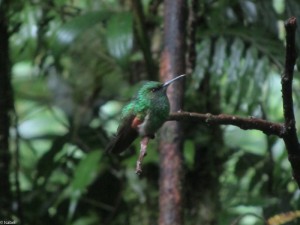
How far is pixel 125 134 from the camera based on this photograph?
0.60 metres

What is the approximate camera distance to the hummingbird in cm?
58

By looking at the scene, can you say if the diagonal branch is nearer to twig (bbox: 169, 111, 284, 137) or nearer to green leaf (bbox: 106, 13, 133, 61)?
twig (bbox: 169, 111, 284, 137)

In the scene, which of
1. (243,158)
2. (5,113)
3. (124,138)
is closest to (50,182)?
(5,113)

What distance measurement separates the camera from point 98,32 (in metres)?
1.75

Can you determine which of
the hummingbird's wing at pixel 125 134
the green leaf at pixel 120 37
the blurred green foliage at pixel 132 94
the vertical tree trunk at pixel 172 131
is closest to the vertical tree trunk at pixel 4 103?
the blurred green foliage at pixel 132 94

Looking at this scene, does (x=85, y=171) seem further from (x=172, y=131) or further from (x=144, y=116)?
(x=144, y=116)

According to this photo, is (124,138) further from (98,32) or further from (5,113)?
(98,32)

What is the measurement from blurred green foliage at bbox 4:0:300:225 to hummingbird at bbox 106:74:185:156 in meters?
0.72

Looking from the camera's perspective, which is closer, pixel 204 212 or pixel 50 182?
pixel 204 212

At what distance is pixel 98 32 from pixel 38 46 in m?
0.20

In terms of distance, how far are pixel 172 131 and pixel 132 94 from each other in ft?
1.31

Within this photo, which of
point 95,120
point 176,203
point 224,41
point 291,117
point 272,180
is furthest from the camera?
point 95,120

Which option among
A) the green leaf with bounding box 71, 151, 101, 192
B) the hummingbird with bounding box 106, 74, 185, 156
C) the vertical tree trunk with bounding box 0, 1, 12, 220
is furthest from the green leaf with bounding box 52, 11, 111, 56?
the hummingbird with bounding box 106, 74, 185, 156

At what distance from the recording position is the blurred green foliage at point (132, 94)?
1442 mm
